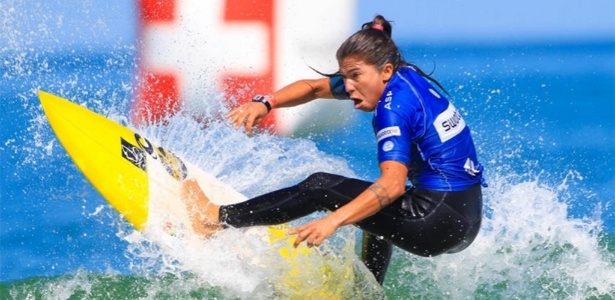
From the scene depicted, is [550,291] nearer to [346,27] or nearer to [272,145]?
[272,145]

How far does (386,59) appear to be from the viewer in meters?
4.43

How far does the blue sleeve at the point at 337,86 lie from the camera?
489 centimetres

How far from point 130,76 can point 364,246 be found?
3.38m

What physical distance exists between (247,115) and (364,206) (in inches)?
36.3

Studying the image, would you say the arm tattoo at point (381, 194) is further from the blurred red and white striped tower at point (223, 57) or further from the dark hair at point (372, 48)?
the blurred red and white striped tower at point (223, 57)

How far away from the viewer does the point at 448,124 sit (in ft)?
14.6

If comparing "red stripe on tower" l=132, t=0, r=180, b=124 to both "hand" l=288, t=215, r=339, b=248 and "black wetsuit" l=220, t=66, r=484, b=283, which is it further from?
"hand" l=288, t=215, r=339, b=248

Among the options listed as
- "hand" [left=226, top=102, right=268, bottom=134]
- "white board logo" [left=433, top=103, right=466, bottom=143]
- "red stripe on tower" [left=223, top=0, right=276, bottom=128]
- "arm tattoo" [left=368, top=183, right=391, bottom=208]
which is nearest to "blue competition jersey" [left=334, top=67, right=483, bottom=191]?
"white board logo" [left=433, top=103, right=466, bottom=143]

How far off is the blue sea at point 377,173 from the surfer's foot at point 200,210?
0.26 meters

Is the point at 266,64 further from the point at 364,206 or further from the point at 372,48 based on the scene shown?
the point at 364,206

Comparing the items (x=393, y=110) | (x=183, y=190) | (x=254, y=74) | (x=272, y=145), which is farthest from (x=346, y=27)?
(x=393, y=110)

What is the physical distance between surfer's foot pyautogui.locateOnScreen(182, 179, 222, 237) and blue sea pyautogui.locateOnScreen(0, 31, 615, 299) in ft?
0.85

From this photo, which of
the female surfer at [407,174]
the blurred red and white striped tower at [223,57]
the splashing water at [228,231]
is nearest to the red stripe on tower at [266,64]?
the blurred red and white striped tower at [223,57]

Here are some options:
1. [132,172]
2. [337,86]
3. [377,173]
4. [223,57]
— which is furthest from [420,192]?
[223,57]
